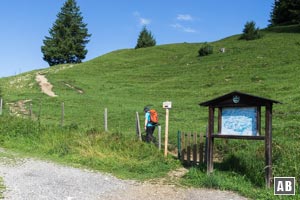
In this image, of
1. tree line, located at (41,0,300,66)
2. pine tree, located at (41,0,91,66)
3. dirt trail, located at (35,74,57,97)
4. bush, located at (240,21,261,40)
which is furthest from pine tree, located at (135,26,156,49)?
dirt trail, located at (35,74,57,97)

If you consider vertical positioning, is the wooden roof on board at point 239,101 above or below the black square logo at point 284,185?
above

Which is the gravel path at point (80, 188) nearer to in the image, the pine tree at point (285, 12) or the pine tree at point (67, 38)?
the pine tree at point (285, 12)

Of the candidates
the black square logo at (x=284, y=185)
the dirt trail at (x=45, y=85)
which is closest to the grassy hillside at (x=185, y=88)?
the black square logo at (x=284, y=185)

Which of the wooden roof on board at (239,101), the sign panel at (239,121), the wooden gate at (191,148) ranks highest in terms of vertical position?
the wooden roof on board at (239,101)

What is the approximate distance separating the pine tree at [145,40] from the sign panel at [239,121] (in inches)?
2802

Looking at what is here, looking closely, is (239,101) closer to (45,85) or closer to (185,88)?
(185,88)

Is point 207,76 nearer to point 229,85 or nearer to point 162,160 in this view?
point 229,85

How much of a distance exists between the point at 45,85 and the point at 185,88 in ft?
55.7

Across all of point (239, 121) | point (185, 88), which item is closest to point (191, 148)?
point (239, 121)

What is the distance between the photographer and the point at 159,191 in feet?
31.2

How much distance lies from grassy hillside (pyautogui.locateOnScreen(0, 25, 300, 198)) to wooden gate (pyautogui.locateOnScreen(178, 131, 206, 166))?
85 centimetres

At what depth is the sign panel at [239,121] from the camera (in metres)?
10.5

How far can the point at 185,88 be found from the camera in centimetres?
3781

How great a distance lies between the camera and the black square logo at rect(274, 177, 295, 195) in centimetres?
891
